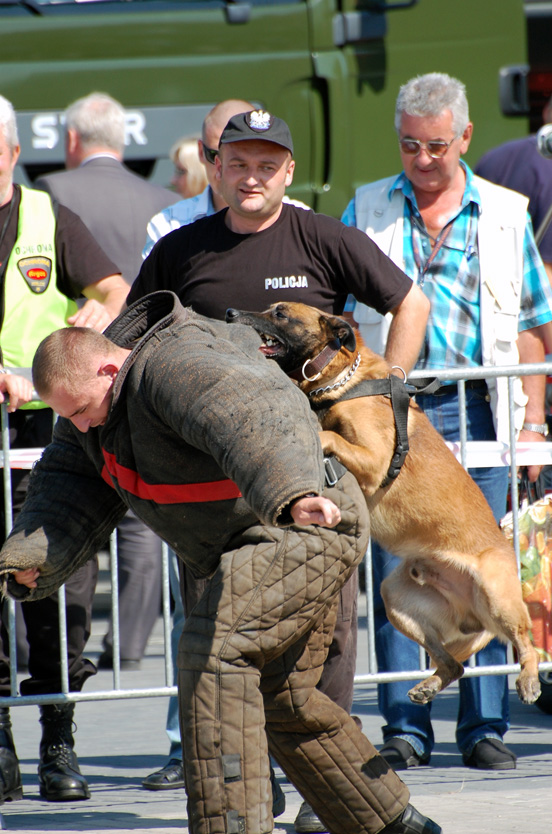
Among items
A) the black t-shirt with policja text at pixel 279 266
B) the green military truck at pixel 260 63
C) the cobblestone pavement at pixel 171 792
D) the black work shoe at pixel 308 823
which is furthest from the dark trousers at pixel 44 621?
the green military truck at pixel 260 63

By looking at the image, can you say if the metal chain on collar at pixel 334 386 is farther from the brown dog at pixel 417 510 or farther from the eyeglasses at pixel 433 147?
the eyeglasses at pixel 433 147

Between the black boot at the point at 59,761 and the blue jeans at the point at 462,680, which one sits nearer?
the black boot at the point at 59,761

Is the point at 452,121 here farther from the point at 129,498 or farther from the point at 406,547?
the point at 129,498

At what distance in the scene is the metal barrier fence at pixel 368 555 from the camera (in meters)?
4.41

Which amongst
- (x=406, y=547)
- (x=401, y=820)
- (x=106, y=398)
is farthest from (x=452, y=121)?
(x=401, y=820)

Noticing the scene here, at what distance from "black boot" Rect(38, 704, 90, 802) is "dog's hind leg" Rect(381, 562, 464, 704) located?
1.29m

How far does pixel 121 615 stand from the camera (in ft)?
21.7

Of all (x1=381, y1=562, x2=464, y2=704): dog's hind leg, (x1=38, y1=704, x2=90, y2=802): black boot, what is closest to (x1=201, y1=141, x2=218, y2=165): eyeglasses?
(x1=381, y1=562, x2=464, y2=704): dog's hind leg

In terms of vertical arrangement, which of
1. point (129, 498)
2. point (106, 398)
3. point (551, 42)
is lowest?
point (129, 498)

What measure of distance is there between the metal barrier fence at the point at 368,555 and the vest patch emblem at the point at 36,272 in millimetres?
541

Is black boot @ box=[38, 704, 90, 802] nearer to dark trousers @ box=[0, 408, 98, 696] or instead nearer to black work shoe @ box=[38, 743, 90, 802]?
black work shoe @ box=[38, 743, 90, 802]

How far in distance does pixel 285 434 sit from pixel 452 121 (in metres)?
2.43

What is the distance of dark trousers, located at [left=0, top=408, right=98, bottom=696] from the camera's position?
4.49 m

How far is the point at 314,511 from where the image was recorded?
9.64 feet
